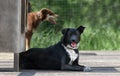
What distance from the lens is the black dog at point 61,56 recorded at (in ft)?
30.4

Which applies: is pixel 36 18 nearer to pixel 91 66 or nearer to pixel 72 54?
pixel 91 66

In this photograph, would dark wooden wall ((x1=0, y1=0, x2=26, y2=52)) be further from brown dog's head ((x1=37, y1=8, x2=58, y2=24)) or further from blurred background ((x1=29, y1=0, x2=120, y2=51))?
blurred background ((x1=29, y1=0, x2=120, y2=51))

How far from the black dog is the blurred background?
609cm

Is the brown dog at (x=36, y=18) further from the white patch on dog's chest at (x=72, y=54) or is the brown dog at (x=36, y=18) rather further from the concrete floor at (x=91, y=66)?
the white patch on dog's chest at (x=72, y=54)

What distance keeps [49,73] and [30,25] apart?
5.79m

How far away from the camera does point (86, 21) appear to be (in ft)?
53.8

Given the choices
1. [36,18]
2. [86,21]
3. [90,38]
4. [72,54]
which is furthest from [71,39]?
[86,21]

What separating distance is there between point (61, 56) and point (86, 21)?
7176mm

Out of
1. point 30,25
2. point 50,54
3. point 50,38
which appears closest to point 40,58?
point 50,54

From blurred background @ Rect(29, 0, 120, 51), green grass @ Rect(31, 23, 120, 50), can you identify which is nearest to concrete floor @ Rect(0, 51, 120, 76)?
green grass @ Rect(31, 23, 120, 50)

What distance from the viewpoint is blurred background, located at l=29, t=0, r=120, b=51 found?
15781 mm

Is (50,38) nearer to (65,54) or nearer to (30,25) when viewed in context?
(30,25)

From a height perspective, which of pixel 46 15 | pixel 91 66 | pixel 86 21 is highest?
pixel 46 15

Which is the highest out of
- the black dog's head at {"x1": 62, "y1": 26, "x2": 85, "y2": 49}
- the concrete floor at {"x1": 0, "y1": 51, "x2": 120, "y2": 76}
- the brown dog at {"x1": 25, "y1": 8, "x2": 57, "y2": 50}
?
the brown dog at {"x1": 25, "y1": 8, "x2": 57, "y2": 50}
